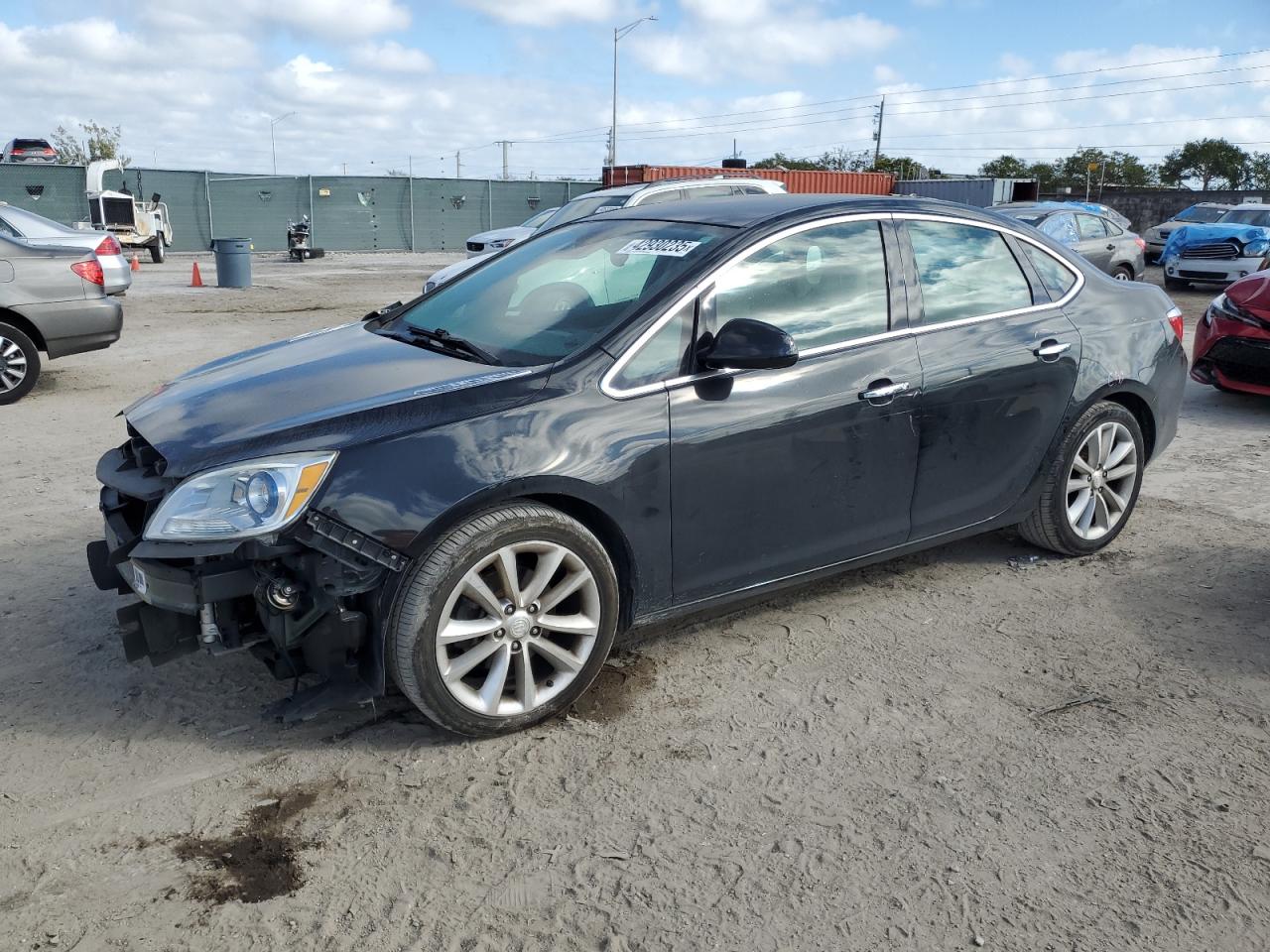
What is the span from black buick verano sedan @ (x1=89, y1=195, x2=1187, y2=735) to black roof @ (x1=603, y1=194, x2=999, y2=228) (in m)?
0.02

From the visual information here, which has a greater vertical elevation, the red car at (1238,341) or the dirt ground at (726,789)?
the red car at (1238,341)

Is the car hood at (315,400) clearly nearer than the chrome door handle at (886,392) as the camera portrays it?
Yes

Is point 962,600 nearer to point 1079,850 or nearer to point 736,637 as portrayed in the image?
point 736,637

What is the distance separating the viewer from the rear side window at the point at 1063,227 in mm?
15141

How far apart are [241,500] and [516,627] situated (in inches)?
35.9

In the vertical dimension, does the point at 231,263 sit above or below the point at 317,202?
below

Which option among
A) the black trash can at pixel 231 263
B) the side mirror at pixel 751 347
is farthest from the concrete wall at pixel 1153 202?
the side mirror at pixel 751 347

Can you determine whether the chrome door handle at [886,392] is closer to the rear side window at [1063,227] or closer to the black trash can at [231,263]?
the rear side window at [1063,227]

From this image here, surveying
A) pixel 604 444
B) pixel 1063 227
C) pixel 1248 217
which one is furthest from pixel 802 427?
pixel 1248 217

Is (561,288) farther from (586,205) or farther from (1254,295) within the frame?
(586,205)

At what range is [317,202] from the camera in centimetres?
3566

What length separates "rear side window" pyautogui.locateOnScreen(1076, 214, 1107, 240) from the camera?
51.6ft

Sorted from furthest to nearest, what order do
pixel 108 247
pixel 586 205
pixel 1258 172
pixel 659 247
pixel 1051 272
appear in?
pixel 1258 172 < pixel 586 205 < pixel 108 247 < pixel 1051 272 < pixel 659 247

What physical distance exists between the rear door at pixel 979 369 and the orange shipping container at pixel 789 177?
22.6m
